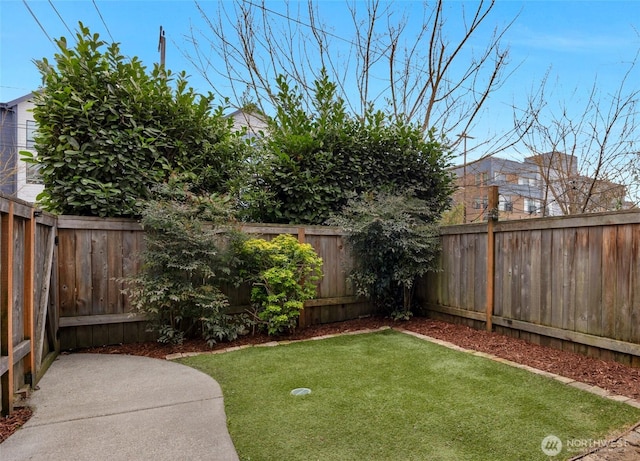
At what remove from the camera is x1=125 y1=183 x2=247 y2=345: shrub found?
400 cm

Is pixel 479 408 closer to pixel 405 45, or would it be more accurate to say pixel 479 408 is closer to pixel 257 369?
pixel 257 369

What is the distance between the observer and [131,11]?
6594 millimetres

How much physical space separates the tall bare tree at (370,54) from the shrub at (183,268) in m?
5.17

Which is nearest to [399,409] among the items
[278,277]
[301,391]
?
[301,391]

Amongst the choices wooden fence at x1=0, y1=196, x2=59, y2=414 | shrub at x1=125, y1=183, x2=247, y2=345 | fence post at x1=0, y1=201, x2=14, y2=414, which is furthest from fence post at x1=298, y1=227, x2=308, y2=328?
fence post at x1=0, y1=201, x2=14, y2=414

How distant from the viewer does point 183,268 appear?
402 cm

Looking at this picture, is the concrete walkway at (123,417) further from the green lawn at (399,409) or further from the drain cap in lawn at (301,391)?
the drain cap in lawn at (301,391)

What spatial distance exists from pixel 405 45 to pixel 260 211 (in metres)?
5.70

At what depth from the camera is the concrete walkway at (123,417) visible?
1.99 meters

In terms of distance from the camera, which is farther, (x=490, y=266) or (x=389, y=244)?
(x=389, y=244)

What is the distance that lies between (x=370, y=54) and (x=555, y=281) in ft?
22.5

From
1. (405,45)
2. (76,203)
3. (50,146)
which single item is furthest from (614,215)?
(405,45)

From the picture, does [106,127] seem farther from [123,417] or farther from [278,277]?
[123,417]

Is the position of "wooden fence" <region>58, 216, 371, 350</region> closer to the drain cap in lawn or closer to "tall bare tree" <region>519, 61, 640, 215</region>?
the drain cap in lawn
